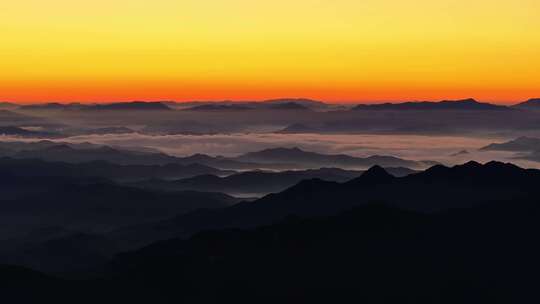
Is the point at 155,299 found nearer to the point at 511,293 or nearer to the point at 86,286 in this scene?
the point at 86,286

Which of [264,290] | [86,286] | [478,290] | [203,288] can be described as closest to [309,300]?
[264,290]

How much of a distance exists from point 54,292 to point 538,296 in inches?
4456

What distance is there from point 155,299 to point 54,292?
23.5m

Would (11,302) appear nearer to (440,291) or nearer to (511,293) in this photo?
(440,291)

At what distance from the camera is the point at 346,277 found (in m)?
198

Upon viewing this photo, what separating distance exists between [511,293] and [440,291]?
17042 millimetres

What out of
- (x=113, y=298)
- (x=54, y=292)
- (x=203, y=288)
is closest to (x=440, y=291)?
(x=203, y=288)

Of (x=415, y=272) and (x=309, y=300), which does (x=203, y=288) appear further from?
(x=415, y=272)

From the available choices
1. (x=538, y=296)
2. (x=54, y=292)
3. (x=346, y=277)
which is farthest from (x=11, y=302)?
(x=538, y=296)

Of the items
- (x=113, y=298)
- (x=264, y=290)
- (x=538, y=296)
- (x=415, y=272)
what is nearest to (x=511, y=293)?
(x=538, y=296)

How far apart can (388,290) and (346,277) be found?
11.4 meters

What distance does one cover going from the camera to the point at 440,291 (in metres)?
192

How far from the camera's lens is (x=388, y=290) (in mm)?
191750

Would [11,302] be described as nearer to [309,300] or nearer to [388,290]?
[309,300]
